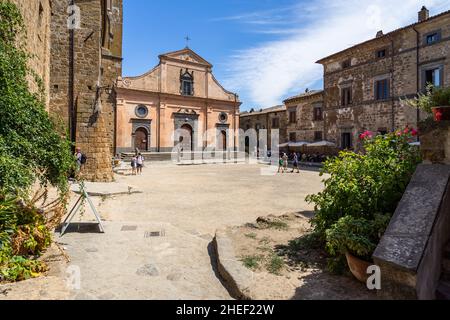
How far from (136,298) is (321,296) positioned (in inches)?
79.1

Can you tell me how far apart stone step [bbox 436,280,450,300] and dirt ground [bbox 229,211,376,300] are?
575 mm

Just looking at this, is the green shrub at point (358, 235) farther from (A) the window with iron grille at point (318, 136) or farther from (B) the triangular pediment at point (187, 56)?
(B) the triangular pediment at point (187, 56)

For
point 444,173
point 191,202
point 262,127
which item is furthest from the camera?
point 262,127

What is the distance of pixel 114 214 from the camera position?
7.40 metres

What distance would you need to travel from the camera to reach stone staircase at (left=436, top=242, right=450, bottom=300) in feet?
8.96

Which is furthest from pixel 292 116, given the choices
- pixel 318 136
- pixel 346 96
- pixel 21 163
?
pixel 21 163

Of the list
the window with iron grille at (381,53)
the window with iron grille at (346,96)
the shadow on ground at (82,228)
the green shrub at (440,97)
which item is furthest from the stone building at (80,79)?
the window with iron grille at (346,96)

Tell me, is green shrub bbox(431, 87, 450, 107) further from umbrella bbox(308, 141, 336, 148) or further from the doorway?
umbrella bbox(308, 141, 336, 148)

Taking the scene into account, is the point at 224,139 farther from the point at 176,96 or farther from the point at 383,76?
the point at 383,76

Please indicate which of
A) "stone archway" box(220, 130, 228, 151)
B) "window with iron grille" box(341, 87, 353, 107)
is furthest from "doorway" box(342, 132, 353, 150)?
"stone archway" box(220, 130, 228, 151)

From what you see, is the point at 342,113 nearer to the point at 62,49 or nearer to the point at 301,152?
the point at 301,152

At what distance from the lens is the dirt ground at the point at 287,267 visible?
303cm

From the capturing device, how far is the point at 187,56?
33.3 meters

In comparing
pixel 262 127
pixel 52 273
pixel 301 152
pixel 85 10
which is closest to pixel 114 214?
pixel 52 273
